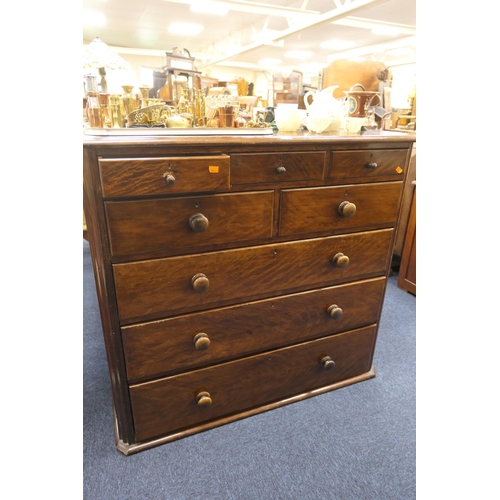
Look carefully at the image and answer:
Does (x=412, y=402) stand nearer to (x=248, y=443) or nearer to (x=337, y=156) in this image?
(x=248, y=443)

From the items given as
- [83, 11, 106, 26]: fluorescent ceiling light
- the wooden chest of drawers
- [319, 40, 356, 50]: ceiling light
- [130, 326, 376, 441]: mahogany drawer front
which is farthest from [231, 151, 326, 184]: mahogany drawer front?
[319, 40, 356, 50]: ceiling light

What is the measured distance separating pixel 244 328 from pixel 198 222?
0.45 metres

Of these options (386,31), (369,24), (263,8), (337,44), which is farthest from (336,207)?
(337,44)

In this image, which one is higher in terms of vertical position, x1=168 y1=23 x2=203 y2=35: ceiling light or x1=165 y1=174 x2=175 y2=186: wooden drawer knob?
x1=168 y1=23 x2=203 y2=35: ceiling light

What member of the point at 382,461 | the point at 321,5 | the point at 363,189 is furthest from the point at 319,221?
the point at 321,5

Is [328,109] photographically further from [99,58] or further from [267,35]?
[267,35]

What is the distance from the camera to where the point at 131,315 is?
3.43 ft

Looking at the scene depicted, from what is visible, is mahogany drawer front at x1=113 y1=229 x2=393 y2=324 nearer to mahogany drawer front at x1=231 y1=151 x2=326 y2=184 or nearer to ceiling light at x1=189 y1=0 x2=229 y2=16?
mahogany drawer front at x1=231 y1=151 x2=326 y2=184

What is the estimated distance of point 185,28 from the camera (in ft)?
27.0

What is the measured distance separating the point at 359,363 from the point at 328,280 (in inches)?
20.4

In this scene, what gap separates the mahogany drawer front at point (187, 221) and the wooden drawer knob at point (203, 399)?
0.56 metres

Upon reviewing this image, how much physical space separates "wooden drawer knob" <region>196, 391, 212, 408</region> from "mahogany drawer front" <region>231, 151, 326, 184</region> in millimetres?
751

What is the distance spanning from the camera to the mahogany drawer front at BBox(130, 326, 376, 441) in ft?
3.95

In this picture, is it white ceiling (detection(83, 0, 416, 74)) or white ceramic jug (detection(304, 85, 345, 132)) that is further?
white ceiling (detection(83, 0, 416, 74))
